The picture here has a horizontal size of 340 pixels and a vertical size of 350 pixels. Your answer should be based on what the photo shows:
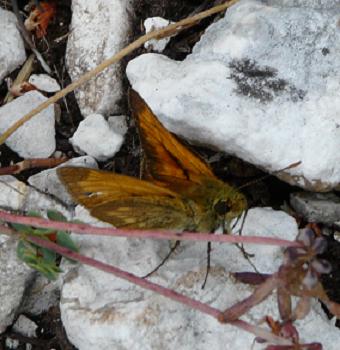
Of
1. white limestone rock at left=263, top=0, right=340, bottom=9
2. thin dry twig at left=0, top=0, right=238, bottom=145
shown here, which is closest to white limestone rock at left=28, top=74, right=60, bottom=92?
thin dry twig at left=0, top=0, right=238, bottom=145

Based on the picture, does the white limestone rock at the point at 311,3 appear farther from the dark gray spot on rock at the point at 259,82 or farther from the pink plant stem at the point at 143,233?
the pink plant stem at the point at 143,233

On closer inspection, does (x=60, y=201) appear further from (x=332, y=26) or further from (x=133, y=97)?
(x=332, y=26)

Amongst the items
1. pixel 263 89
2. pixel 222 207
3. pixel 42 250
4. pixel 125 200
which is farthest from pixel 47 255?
pixel 263 89

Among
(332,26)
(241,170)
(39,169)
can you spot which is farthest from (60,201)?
(332,26)

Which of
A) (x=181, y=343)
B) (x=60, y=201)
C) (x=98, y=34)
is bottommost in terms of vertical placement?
(x=181, y=343)

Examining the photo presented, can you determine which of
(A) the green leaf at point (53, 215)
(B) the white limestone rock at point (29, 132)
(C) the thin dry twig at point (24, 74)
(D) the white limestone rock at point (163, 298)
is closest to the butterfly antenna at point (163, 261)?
(D) the white limestone rock at point (163, 298)

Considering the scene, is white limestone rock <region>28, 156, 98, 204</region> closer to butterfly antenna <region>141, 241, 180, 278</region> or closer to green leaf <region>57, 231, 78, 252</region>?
green leaf <region>57, 231, 78, 252</region>
